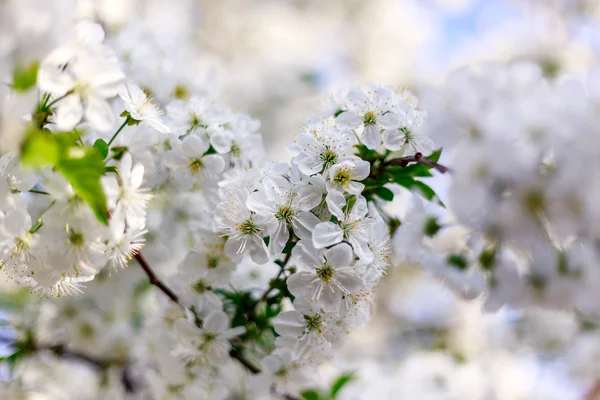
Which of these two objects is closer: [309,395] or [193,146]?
[193,146]

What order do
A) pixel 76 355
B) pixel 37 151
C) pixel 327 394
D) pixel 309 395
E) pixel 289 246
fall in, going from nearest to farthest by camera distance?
pixel 37 151 < pixel 289 246 < pixel 309 395 < pixel 327 394 < pixel 76 355

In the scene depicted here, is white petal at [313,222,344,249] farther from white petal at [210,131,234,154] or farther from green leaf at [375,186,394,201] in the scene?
white petal at [210,131,234,154]

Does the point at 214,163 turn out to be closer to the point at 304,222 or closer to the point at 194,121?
the point at 194,121

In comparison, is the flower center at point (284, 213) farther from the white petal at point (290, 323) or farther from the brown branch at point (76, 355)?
the brown branch at point (76, 355)

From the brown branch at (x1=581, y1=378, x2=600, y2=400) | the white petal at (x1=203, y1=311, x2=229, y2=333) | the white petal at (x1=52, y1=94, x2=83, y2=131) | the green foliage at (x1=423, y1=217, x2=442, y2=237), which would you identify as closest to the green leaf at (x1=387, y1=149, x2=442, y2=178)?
the green foliage at (x1=423, y1=217, x2=442, y2=237)

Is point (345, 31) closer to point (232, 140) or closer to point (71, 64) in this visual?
point (232, 140)

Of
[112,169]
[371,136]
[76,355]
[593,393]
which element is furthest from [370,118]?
[593,393]
